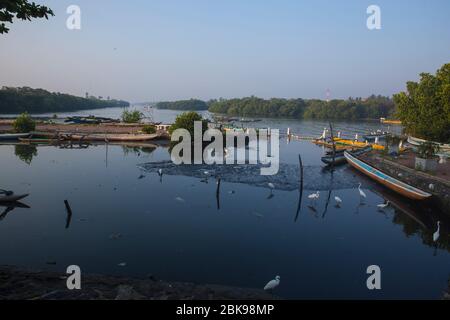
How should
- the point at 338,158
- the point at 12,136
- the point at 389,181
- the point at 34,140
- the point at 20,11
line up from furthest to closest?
the point at 12,136 < the point at 34,140 < the point at 338,158 < the point at 389,181 < the point at 20,11

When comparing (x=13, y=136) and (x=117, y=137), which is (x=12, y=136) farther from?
(x=117, y=137)

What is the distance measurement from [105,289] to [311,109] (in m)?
137

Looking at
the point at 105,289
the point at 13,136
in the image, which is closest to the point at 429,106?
the point at 105,289

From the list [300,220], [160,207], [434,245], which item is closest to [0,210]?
[160,207]

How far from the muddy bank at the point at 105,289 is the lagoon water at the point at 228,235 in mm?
1266

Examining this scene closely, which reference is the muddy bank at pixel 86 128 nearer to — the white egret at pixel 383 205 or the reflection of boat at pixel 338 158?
the reflection of boat at pixel 338 158

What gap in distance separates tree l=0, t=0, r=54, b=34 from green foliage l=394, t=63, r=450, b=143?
4189cm

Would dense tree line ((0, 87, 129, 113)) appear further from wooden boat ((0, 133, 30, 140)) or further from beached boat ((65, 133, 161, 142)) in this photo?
beached boat ((65, 133, 161, 142))

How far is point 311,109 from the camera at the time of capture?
140250 millimetres

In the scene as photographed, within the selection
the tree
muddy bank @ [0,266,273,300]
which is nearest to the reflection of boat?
muddy bank @ [0,266,273,300]

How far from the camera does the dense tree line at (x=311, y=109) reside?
132 m

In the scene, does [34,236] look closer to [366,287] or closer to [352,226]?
[366,287]

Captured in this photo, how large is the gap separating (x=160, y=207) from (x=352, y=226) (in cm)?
1197

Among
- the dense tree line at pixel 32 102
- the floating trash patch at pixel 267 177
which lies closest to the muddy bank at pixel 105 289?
the floating trash patch at pixel 267 177
